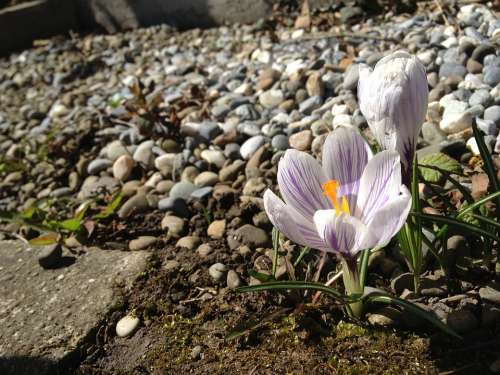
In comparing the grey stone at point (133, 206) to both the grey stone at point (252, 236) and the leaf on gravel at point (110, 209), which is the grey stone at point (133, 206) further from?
the grey stone at point (252, 236)

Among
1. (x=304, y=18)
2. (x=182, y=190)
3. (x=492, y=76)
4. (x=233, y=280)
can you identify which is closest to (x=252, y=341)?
(x=233, y=280)

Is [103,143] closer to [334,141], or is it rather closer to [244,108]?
[244,108]

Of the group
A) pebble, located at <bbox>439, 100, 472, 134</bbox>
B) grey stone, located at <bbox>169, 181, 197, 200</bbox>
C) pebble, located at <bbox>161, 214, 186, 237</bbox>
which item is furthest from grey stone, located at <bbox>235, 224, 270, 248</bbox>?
pebble, located at <bbox>439, 100, 472, 134</bbox>

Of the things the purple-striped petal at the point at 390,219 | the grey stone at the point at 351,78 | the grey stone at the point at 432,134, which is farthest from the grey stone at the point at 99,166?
the purple-striped petal at the point at 390,219

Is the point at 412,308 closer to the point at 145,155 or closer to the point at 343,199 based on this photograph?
the point at 343,199

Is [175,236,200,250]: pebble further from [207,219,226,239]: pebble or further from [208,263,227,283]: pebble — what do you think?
[208,263,227,283]: pebble

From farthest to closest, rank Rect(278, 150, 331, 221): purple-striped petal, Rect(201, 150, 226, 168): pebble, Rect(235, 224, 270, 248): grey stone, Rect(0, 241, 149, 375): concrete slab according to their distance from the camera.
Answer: Rect(201, 150, 226, 168): pebble → Rect(235, 224, 270, 248): grey stone → Rect(0, 241, 149, 375): concrete slab → Rect(278, 150, 331, 221): purple-striped petal
